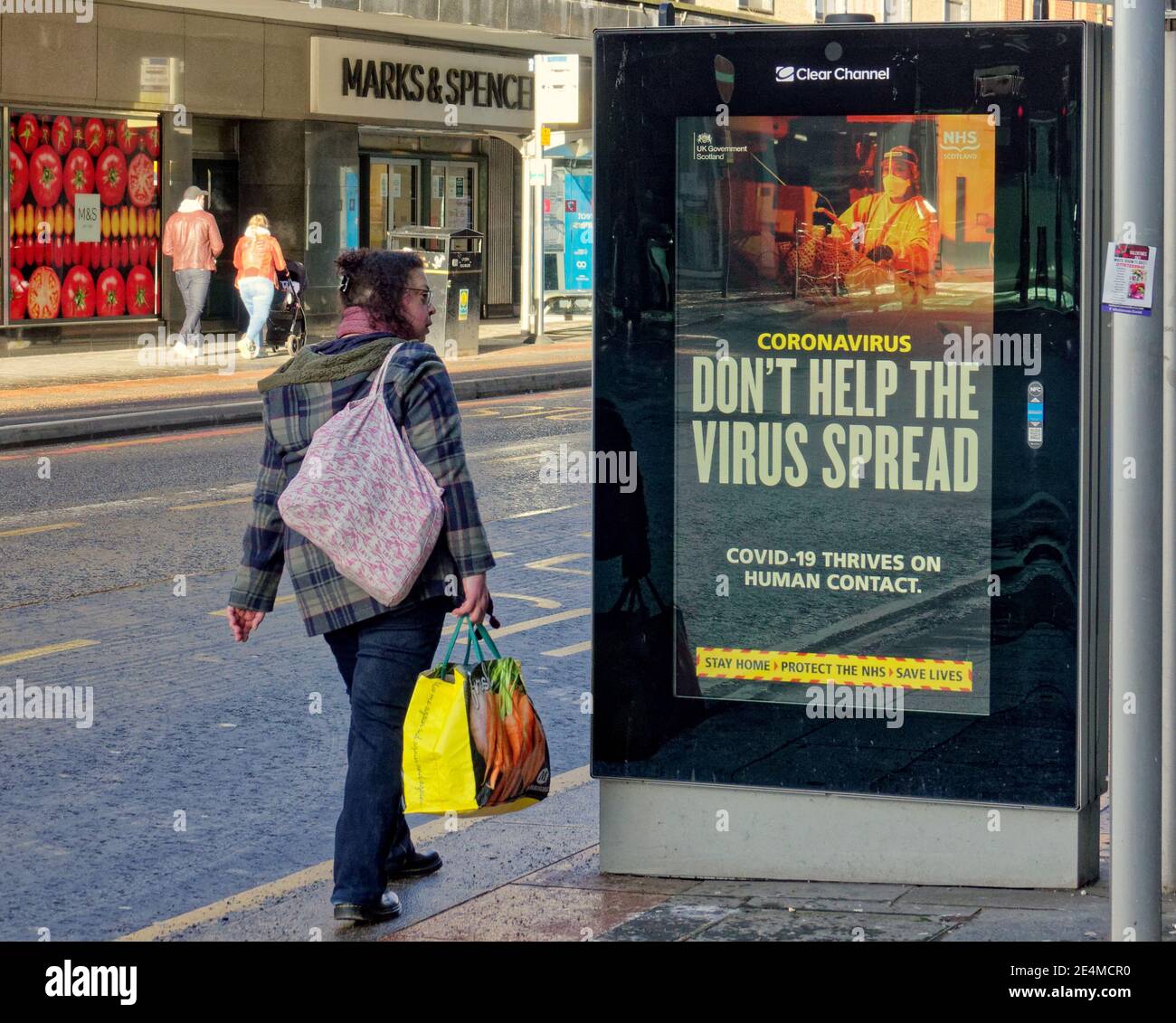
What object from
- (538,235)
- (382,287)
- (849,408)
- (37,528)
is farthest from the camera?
(538,235)

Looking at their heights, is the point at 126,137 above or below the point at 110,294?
above

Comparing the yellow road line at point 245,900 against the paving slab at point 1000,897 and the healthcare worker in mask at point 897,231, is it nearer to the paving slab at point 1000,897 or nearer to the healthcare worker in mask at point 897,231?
the paving slab at point 1000,897

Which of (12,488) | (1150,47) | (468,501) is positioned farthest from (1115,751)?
(12,488)

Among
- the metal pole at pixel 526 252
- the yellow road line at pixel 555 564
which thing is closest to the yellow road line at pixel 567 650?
A: the yellow road line at pixel 555 564

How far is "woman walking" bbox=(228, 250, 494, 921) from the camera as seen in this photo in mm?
4762

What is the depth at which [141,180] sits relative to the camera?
23.5 metres

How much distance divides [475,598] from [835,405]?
1.05m

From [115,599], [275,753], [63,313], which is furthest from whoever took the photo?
[63,313]

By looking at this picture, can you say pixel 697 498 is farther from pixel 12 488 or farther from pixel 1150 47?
pixel 12 488

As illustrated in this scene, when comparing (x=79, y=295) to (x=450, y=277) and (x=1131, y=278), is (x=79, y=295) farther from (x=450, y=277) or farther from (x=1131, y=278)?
(x=1131, y=278)

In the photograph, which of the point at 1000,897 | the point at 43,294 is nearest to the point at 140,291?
the point at 43,294

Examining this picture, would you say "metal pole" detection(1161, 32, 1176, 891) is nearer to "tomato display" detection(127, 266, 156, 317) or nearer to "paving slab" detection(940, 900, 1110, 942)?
"paving slab" detection(940, 900, 1110, 942)

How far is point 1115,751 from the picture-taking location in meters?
3.40

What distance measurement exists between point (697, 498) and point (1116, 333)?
173 cm
